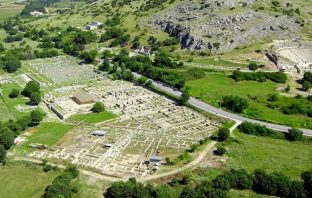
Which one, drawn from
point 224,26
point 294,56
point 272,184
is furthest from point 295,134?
point 224,26

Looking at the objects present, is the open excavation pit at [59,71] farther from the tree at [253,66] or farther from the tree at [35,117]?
the tree at [253,66]

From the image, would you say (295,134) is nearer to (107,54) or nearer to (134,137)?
(134,137)

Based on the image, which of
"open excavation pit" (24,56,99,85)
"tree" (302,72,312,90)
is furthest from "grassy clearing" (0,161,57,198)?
"tree" (302,72,312,90)

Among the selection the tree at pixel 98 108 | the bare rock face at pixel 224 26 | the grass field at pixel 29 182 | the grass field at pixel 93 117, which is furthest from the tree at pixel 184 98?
the bare rock face at pixel 224 26

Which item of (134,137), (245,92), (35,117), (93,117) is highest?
(245,92)

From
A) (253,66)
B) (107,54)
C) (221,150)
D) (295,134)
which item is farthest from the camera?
(107,54)

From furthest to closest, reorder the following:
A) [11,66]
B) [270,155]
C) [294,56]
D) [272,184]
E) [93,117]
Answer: [11,66] → [294,56] → [93,117] → [270,155] → [272,184]

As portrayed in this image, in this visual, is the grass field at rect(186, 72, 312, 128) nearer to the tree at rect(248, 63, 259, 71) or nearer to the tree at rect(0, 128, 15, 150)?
the tree at rect(248, 63, 259, 71)
